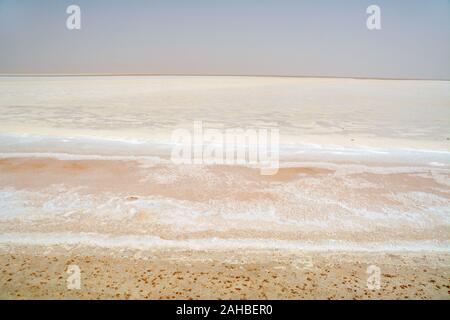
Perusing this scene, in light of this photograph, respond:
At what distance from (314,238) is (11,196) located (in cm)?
308

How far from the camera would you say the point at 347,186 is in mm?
3904

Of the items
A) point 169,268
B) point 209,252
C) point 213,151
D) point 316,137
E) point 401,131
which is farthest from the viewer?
point 401,131

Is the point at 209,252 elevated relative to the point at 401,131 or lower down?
lower down

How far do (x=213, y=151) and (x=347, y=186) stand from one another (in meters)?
2.39

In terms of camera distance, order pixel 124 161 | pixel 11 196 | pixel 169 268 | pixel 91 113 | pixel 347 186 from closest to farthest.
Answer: pixel 169 268 → pixel 11 196 → pixel 347 186 → pixel 124 161 → pixel 91 113

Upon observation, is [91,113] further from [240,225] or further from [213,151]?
[240,225]

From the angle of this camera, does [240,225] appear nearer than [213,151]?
Yes

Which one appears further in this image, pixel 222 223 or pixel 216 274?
pixel 222 223

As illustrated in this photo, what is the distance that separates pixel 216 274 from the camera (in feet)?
7.08

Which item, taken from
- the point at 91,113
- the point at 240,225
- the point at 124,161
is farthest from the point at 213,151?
the point at 91,113

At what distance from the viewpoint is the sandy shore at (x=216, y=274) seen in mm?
1986

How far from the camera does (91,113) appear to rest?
1099 cm

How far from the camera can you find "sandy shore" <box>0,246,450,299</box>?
1.99 meters
